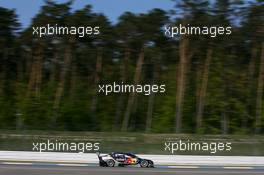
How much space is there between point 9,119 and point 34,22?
723cm

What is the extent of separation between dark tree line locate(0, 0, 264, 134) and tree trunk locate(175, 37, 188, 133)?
7cm

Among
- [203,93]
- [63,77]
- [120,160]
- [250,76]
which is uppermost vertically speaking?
[250,76]

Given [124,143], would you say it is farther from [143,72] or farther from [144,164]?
→ [143,72]

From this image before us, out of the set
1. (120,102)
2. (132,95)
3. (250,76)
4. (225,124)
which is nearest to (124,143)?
(120,102)

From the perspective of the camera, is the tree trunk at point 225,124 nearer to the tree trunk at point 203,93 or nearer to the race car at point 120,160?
the tree trunk at point 203,93

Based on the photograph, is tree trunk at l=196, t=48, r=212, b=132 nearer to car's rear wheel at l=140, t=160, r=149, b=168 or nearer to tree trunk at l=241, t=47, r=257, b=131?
tree trunk at l=241, t=47, r=257, b=131

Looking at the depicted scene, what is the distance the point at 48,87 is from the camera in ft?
138

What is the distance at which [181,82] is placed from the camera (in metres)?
42.2

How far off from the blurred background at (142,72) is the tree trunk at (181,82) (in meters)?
0.07

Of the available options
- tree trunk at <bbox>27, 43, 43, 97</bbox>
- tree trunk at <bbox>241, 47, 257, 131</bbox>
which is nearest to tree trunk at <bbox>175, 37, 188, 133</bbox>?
tree trunk at <bbox>241, 47, 257, 131</bbox>

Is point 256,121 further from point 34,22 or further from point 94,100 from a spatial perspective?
point 34,22

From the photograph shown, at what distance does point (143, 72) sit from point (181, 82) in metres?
2.90

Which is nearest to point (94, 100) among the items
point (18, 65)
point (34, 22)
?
point (34, 22)

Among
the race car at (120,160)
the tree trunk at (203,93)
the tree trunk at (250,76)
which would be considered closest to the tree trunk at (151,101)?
the tree trunk at (203,93)
